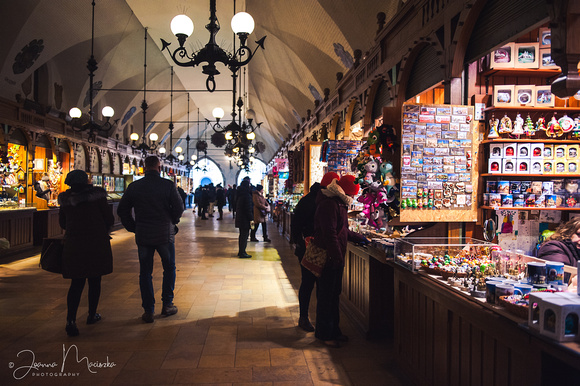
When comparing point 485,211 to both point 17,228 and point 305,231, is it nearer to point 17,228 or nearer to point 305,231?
point 305,231

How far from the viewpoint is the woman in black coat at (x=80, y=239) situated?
3.88m

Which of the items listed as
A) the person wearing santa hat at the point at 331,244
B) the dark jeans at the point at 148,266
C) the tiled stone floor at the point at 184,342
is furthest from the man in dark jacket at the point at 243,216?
the person wearing santa hat at the point at 331,244

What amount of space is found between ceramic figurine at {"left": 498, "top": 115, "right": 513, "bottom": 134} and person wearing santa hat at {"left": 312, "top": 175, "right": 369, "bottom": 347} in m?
1.66

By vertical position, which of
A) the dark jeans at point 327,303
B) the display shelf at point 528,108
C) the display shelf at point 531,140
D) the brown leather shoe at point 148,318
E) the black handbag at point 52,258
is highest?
the display shelf at point 528,108

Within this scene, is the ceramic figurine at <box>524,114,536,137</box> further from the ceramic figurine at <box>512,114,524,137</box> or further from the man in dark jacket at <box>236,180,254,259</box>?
the man in dark jacket at <box>236,180,254,259</box>

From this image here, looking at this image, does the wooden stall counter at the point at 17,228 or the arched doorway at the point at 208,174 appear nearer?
the wooden stall counter at the point at 17,228

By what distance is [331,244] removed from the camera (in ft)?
12.1

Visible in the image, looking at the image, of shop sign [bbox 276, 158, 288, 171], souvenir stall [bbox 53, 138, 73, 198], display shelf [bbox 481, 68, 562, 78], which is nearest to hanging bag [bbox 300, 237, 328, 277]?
display shelf [bbox 481, 68, 562, 78]

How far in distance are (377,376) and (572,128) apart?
3248 mm

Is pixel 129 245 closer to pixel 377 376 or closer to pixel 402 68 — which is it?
pixel 402 68

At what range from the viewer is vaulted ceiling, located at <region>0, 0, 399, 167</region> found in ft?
27.9

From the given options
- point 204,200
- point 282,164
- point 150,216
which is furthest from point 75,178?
point 204,200

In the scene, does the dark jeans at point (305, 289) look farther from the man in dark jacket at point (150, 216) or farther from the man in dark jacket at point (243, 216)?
the man in dark jacket at point (243, 216)

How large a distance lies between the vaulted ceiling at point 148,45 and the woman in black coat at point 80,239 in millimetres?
4901
